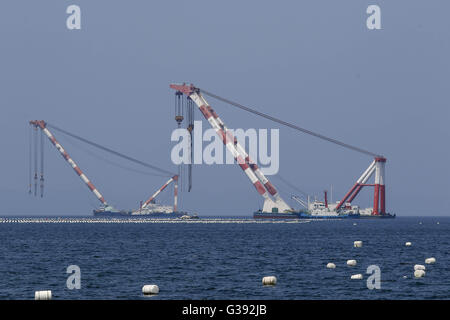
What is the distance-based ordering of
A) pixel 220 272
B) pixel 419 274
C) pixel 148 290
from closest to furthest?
pixel 148 290, pixel 419 274, pixel 220 272

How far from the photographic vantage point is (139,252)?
279 feet

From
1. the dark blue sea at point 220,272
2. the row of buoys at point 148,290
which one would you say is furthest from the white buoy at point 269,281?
the dark blue sea at point 220,272

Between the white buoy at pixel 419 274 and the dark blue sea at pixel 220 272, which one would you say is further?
the white buoy at pixel 419 274

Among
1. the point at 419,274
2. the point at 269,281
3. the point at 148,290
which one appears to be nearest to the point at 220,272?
the point at 269,281

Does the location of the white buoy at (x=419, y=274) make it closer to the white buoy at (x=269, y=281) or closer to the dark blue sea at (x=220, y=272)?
the dark blue sea at (x=220, y=272)

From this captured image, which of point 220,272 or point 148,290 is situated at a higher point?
point 148,290

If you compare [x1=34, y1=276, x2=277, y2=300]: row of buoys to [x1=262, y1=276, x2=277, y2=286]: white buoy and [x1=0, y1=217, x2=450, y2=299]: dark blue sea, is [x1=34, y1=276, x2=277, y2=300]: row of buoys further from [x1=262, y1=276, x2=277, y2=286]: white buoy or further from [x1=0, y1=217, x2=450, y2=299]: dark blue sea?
[x1=0, y1=217, x2=450, y2=299]: dark blue sea

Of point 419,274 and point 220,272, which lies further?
point 220,272

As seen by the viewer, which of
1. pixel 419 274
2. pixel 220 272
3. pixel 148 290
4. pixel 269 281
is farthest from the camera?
pixel 220 272

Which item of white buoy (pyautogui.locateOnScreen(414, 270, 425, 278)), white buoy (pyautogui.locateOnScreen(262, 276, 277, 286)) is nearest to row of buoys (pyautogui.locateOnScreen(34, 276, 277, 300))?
white buoy (pyautogui.locateOnScreen(262, 276, 277, 286))

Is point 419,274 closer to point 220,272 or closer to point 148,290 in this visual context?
point 220,272
